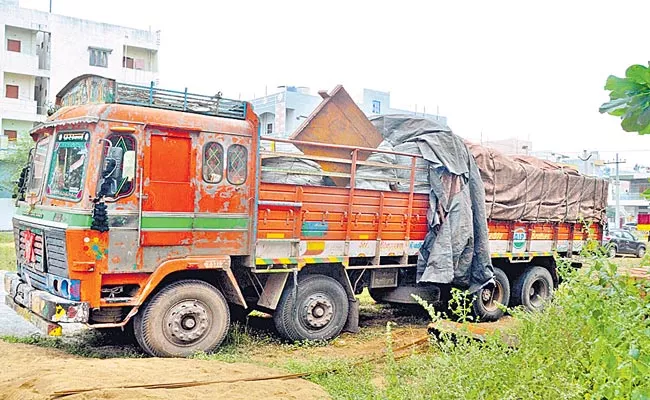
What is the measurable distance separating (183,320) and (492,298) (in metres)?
5.26

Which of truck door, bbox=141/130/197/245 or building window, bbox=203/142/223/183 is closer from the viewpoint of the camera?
truck door, bbox=141/130/197/245

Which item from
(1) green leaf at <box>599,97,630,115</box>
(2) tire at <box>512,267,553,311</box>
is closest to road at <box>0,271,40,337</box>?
(2) tire at <box>512,267,553,311</box>

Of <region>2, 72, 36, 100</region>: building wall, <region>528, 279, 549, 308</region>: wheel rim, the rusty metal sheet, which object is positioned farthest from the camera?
<region>2, 72, 36, 100</region>: building wall

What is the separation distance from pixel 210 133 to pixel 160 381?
2887mm

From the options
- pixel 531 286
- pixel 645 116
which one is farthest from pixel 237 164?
pixel 531 286

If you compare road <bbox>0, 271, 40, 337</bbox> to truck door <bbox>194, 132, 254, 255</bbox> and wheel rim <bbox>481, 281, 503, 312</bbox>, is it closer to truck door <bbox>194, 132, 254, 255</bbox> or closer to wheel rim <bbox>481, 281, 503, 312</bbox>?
truck door <bbox>194, 132, 254, 255</bbox>

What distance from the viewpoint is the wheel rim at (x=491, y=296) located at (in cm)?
974

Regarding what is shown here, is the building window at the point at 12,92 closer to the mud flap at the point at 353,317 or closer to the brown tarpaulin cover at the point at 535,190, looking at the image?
the brown tarpaulin cover at the point at 535,190

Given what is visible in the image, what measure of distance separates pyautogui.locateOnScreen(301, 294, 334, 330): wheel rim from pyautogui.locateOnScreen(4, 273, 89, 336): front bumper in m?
2.61

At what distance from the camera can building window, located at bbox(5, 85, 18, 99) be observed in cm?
3102

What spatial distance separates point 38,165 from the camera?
7.32 meters

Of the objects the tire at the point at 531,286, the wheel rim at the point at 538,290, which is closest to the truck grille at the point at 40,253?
the tire at the point at 531,286

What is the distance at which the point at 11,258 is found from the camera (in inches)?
645

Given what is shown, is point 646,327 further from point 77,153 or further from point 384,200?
point 77,153
